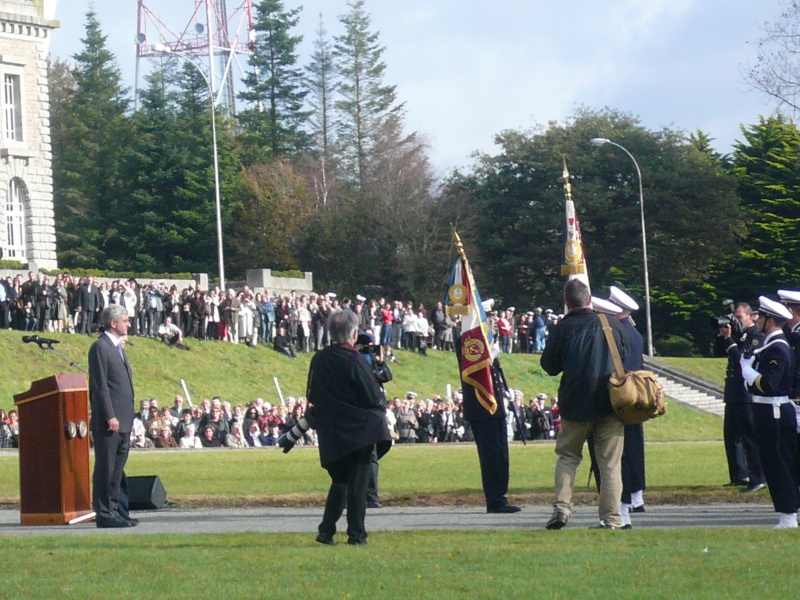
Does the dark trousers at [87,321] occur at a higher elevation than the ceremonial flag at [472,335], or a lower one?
higher

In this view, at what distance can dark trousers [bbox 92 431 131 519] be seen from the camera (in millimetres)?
13680

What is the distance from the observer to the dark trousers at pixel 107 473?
13680 mm

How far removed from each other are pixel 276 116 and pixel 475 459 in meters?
70.6

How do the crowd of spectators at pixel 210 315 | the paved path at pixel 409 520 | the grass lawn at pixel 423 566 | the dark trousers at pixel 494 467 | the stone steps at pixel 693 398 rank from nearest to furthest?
the grass lawn at pixel 423 566 < the paved path at pixel 409 520 < the dark trousers at pixel 494 467 < the crowd of spectators at pixel 210 315 < the stone steps at pixel 693 398

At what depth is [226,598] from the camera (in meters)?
8.46

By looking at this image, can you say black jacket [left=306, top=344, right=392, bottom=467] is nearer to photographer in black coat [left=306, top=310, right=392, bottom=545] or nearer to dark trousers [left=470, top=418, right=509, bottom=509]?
photographer in black coat [left=306, top=310, right=392, bottom=545]

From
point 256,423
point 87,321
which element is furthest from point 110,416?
point 87,321

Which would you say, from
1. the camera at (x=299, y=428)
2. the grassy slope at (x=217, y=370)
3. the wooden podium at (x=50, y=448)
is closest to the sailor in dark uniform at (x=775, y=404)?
the camera at (x=299, y=428)

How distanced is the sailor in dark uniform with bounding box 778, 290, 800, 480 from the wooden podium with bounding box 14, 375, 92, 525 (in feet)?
22.4

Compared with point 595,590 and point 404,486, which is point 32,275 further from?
point 595,590

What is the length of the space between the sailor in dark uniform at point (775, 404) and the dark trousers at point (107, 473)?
5.97 m

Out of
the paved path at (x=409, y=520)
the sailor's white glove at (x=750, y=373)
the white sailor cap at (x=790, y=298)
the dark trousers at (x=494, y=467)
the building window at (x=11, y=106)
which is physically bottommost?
the paved path at (x=409, y=520)

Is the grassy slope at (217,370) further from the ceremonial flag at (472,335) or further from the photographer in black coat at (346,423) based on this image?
the photographer in black coat at (346,423)

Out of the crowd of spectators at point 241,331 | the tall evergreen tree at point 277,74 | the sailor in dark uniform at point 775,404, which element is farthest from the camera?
the tall evergreen tree at point 277,74
